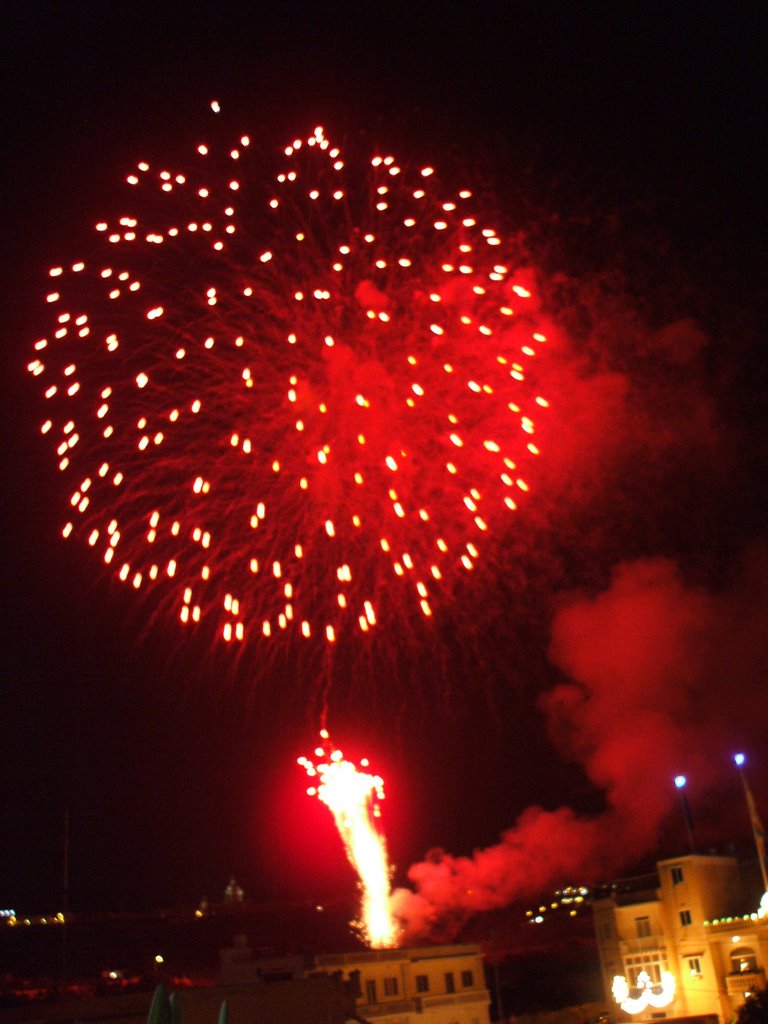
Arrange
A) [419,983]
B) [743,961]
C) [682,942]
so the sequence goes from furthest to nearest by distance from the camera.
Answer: [419,983] < [682,942] < [743,961]

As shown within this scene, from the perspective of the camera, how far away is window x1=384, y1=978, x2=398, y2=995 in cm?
3441

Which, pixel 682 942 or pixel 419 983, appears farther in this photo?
pixel 419 983

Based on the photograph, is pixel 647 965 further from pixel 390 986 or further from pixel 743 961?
pixel 390 986

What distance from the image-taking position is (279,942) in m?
55.1

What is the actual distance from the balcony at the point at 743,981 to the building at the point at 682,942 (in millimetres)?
28

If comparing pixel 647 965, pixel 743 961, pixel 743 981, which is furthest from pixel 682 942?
pixel 743 981

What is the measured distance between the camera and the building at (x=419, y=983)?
110ft

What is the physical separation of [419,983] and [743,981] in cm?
1025

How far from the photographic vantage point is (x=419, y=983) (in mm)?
35344

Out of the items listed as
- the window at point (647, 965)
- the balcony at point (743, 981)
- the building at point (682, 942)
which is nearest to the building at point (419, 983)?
the building at point (682, 942)

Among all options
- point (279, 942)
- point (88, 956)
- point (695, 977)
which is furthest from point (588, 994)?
point (88, 956)

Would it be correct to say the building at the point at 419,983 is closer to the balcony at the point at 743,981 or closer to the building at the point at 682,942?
the building at the point at 682,942

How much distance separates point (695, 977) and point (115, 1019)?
1934 cm

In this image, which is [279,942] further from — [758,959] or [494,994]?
[758,959]
